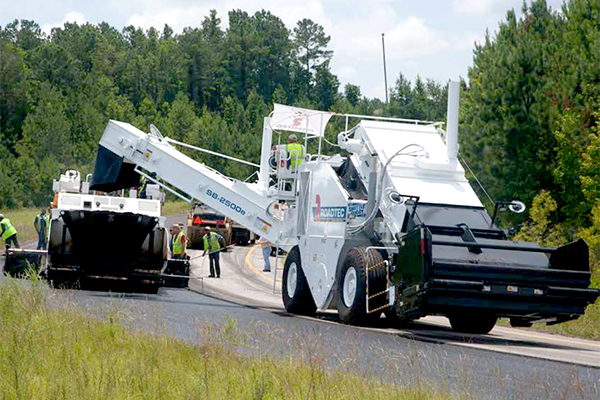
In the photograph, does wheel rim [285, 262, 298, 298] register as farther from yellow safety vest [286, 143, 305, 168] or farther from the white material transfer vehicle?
yellow safety vest [286, 143, 305, 168]

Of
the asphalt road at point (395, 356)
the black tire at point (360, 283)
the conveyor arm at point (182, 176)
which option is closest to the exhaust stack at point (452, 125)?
the black tire at point (360, 283)

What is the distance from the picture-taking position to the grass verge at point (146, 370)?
27.0ft

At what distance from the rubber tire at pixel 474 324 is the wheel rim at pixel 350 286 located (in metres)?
1.75

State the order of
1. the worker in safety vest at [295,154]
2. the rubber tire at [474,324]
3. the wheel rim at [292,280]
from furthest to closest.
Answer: the worker in safety vest at [295,154] < the wheel rim at [292,280] < the rubber tire at [474,324]

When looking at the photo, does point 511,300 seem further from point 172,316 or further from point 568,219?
point 568,219

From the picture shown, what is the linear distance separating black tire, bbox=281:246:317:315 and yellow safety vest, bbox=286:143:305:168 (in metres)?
1.64

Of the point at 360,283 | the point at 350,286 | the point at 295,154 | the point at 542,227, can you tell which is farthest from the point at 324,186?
the point at 542,227

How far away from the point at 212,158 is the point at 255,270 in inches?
2045

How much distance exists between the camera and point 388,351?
11.7 meters

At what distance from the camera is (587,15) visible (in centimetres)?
4375

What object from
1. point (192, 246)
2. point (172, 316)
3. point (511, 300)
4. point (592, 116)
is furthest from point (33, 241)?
point (511, 300)

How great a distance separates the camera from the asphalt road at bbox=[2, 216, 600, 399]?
30.8ft

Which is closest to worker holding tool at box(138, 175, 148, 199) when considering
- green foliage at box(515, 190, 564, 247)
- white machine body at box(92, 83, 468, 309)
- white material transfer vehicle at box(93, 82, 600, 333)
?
white material transfer vehicle at box(93, 82, 600, 333)

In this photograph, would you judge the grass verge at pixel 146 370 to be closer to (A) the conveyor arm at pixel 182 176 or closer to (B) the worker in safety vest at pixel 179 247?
(A) the conveyor arm at pixel 182 176
